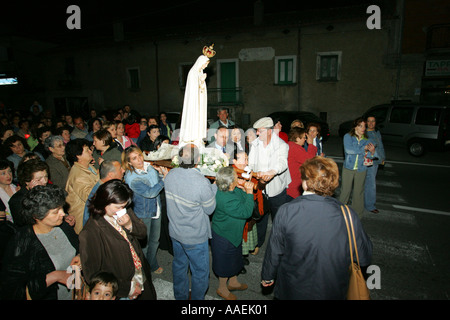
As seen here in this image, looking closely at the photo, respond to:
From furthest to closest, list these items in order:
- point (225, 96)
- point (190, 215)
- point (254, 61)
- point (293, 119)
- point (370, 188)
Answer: point (225, 96) → point (254, 61) → point (293, 119) → point (370, 188) → point (190, 215)

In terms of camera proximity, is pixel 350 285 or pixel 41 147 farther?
pixel 41 147

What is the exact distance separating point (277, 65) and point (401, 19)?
25.0ft

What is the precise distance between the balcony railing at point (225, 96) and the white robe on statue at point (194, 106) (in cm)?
1695

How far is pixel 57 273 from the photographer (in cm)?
251

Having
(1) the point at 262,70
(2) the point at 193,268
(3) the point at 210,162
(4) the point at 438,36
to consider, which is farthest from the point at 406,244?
(4) the point at 438,36

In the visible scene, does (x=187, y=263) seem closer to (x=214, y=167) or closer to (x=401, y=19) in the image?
(x=214, y=167)

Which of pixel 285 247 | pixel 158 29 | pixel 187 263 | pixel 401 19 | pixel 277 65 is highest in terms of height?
pixel 158 29

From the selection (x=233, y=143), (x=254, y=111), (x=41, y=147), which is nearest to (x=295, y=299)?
(x=233, y=143)

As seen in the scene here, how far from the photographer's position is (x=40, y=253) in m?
2.44

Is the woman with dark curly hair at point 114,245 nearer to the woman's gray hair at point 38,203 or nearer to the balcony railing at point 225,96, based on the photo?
the woman's gray hair at point 38,203

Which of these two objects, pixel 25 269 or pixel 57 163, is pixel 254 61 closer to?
pixel 57 163

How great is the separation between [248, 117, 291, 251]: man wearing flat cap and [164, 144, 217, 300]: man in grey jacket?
165 centimetres

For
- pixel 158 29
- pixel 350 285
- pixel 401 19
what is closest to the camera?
pixel 350 285

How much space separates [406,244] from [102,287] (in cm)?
500
